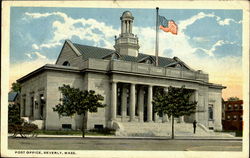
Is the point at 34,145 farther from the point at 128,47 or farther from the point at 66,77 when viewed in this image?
the point at 128,47

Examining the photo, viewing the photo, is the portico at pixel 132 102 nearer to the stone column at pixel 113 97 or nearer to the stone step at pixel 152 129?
the stone column at pixel 113 97

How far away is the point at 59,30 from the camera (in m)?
27.5

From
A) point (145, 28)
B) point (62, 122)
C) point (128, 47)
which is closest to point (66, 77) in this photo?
point (62, 122)

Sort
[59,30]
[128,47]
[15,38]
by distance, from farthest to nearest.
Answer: [128,47]
[59,30]
[15,38]

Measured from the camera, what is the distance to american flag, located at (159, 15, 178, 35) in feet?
87.2

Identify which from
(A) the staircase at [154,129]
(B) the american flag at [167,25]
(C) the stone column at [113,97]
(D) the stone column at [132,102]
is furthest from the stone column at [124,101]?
(B) the american flag at [167,25]

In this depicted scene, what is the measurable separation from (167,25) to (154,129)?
12.4 meters

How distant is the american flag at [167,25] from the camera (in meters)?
26.6

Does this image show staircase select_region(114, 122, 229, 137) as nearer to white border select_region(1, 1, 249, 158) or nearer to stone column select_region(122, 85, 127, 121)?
stone column select_region(122, 85, 127, 121)

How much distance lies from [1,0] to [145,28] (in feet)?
33.1

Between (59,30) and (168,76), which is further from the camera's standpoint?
(168,76)

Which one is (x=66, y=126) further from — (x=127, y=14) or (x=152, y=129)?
(x=127, y=14)

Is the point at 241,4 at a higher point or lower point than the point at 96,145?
higher

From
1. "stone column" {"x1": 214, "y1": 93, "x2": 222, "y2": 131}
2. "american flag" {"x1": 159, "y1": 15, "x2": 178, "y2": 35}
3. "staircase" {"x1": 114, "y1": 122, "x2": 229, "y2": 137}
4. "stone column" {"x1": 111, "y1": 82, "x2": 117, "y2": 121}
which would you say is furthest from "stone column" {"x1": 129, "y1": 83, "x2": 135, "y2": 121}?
"american flag" {"x1": 159, "y1": 15, "x2": 178, "y2": 35}
